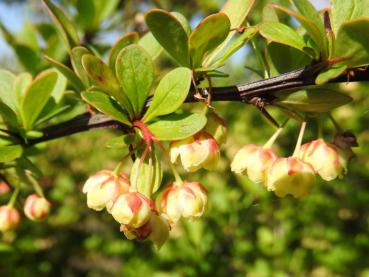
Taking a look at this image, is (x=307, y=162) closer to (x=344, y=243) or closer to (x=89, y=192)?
(x=89, y=192)

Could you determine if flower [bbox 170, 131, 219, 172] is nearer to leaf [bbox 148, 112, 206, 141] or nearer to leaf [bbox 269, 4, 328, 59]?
leaf [bbox 148, 112, 206, 141]

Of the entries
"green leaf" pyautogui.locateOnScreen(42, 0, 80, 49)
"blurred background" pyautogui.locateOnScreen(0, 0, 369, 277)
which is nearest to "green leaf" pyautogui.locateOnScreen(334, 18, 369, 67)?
"green leaf" pyautogui.locateOnScreen(42, 0, 80, 49)

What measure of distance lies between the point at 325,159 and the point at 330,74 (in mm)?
204

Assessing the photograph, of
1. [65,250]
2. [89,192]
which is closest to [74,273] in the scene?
[65,250]

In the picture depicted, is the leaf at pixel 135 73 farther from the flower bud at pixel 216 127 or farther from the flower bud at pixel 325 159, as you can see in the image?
the flower bud at pixel 325 159

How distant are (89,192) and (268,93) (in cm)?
33

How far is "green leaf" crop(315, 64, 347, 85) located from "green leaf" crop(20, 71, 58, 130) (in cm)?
43

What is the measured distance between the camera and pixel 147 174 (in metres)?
0.80

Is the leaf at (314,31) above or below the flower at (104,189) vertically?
above

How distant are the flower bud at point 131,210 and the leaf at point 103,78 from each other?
5.5 inches

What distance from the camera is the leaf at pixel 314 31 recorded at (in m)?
0.66

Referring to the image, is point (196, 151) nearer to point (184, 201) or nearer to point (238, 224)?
point (184, 201)

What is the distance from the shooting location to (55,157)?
311 centimetres

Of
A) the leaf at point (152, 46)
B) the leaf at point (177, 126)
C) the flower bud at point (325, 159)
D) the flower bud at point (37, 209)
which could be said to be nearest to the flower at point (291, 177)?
the flower bud at point (325, 159)
